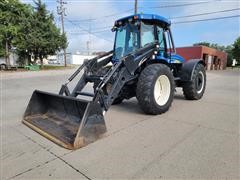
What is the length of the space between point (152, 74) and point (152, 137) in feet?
4.87

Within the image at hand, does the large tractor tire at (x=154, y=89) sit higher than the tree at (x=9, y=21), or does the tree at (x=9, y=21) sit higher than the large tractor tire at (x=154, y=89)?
the tree at (x=9, y=21)

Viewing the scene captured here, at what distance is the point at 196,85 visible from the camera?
619 centimetres

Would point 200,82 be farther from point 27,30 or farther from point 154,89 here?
point 27,30

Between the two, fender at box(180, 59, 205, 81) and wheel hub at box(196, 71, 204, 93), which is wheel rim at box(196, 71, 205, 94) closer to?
wheel hub at box(196, 71, 204, 93)

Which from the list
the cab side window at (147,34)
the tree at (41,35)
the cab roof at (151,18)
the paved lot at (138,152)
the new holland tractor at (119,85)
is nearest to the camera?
the paved lot at (138,152)

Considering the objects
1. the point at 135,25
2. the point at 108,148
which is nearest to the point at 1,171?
the point at 108,148

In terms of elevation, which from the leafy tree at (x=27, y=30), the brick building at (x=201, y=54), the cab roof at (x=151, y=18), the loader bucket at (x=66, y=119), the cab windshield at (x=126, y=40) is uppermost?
the leafy tree at (x=27, y=30)

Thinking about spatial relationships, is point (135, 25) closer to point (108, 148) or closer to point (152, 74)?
point (152, 74)

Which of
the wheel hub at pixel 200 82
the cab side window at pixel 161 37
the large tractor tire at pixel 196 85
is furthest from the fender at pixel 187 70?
the cab side window at pixel 161 37

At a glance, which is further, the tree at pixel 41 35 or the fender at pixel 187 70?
the tree at pixel 41 35

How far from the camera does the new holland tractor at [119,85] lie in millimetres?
3195

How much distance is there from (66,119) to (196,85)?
434 cm

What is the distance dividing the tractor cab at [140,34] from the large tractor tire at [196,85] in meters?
1.20

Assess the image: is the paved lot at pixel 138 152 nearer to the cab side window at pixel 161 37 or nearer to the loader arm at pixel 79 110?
the loader arm at pixel 79 110
